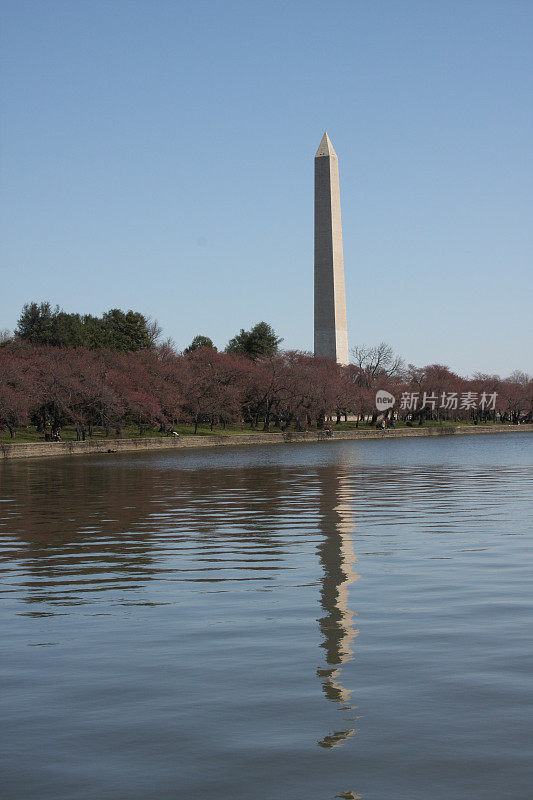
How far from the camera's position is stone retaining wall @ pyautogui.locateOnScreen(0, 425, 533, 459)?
5056 cm

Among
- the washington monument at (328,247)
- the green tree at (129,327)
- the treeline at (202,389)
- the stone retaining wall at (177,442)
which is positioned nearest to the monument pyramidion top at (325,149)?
the washington monument at (328,247)

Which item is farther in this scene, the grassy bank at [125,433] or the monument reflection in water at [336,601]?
the grassy bank at [125,433]

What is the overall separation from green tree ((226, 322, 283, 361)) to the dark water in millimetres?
94663

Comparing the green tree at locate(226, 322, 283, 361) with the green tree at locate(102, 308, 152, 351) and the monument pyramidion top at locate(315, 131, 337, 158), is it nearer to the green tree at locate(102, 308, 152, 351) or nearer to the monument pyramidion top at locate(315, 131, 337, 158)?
the green tree at locate(102, 308, 152, 351)

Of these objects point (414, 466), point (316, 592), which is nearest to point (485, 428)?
point (414, 466)

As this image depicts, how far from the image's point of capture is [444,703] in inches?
248

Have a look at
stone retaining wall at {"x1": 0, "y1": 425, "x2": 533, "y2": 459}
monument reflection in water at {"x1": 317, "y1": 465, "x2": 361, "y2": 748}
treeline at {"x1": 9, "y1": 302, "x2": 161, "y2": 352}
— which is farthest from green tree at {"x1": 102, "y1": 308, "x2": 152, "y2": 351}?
monument reflection in water at {"x1": 317, "y1": 465, "x2": 361, "y2": 748}

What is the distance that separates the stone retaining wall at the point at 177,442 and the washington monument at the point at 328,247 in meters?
9.72

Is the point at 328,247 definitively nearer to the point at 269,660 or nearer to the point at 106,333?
the point at 106,333

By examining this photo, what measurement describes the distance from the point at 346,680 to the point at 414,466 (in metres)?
33.3

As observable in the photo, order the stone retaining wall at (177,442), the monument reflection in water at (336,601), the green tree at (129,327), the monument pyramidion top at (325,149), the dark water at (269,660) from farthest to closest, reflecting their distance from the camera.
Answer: the green tree at (129,327)
the monument pyramidion top at (325,149)
the stone retaining wall at (177,442)
the monument reflection in water at (336,601)
the dark water at (269,660)

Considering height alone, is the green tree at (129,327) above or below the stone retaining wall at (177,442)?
above

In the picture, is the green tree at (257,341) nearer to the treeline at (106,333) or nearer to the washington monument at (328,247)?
the treeline at (106,333)

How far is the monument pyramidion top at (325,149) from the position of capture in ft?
253
